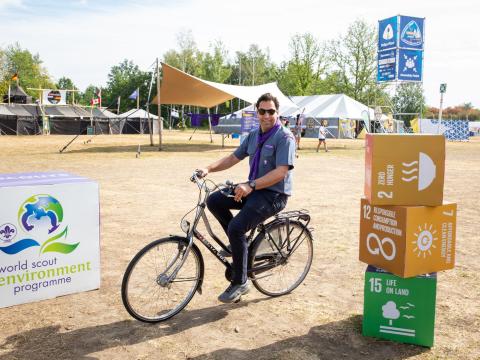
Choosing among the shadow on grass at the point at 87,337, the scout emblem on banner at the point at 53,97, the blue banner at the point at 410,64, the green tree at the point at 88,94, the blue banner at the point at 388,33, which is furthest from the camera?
the green tree at the point at 88,94

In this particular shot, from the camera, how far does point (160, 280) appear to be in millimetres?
3615

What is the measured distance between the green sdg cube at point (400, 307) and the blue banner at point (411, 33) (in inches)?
889

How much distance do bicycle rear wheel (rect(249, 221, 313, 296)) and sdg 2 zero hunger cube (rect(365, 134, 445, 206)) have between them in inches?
48.1

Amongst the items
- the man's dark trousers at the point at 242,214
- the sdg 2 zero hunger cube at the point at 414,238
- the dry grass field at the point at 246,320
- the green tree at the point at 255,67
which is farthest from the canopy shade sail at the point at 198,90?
the green tree at the point at 255,67

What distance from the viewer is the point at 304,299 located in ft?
13.9

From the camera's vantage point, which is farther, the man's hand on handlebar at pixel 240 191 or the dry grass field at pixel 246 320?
the man's hand on handlebar at pixel 240 191

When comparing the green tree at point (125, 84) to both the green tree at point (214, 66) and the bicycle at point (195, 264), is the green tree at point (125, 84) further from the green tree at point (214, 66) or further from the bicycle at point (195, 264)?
the bicycle at point (195, 264)

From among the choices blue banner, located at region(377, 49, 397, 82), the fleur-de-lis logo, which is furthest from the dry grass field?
blue banner, located at region(377, 49, 397, 82)

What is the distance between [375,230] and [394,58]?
73.7 feet

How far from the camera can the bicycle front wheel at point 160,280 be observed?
11.2 ft

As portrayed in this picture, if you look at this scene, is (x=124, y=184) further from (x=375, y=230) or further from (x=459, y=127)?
(x=459, y=127)

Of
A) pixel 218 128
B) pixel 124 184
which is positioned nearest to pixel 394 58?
pixel 124 184

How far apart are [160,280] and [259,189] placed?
1097 millimetres

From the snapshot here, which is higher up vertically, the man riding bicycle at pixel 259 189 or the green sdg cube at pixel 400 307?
the man riding bicycle at pixel 259 189
